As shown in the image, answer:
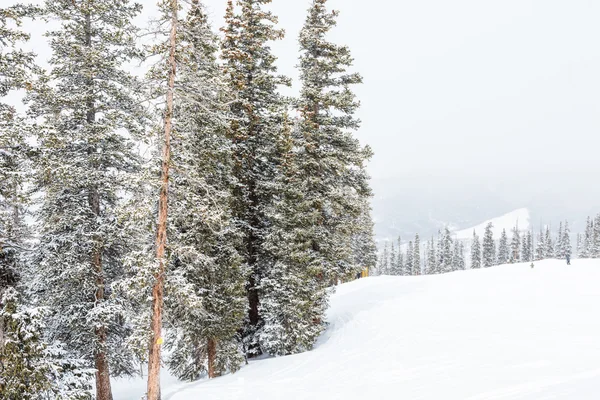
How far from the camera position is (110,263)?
14438mm

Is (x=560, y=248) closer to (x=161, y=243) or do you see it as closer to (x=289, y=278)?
(x=289, y=278)

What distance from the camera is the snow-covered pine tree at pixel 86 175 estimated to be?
1280cm

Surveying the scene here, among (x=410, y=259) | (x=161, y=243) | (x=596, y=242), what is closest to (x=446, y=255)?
(x=410, y=259)

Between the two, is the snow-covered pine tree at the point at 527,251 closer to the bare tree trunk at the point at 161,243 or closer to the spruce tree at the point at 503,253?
the spruce tree at the point at 503,253

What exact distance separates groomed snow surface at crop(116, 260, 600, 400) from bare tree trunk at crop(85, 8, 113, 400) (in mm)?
2433

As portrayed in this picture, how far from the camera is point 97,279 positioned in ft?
44.3

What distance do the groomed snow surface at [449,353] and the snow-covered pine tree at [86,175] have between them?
13.1 feet

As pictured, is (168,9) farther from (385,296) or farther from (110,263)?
(385,296)

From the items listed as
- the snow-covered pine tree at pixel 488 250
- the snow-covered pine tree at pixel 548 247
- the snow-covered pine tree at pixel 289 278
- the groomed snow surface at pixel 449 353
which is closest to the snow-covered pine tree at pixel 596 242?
the snow-covered pine tree at pixel 548 247

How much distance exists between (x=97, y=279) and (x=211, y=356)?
18.1 feet

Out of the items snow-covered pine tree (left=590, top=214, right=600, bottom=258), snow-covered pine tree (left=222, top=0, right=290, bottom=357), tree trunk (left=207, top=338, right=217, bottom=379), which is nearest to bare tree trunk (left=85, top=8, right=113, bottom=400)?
tree trunk (left=207, top=338, right=217, bottom=379)

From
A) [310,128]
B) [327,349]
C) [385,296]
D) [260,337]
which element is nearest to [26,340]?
[260,337]

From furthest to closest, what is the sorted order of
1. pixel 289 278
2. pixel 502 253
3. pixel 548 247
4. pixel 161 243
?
pixel 548 247, pixel 502 253, pixel 289 278, pixel 161 243

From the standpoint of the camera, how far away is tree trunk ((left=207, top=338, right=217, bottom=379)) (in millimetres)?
15195
